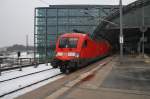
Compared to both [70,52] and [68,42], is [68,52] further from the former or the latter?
[68,42]

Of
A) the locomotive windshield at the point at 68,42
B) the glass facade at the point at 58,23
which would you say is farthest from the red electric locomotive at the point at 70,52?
the glass facade at the point at 58,23

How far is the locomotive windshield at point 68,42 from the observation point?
17.3 m

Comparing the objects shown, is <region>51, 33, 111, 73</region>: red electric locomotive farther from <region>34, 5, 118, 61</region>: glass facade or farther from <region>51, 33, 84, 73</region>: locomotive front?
<region>34, 5, 118, 61</region>: glass facade

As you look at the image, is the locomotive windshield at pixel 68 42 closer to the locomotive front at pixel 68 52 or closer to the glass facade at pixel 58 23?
the locomotive front at pixel 68 52

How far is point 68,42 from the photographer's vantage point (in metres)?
17.6

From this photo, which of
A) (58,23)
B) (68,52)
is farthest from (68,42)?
(58,23)

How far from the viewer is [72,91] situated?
889 centimetres

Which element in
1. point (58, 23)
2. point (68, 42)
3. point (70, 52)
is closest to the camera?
point (70, 52)

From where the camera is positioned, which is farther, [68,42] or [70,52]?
[68,42]

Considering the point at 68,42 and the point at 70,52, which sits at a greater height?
the point at 68,42

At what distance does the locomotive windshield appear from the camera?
56.8 ft

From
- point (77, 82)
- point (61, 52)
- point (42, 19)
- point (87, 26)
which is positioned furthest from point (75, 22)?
point (77, 82)

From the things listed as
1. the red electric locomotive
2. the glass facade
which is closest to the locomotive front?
the red electric locomotive

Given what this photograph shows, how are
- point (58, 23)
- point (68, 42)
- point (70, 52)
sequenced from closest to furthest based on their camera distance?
point (70, 52)
point (68, 42)
point (58, 23)
